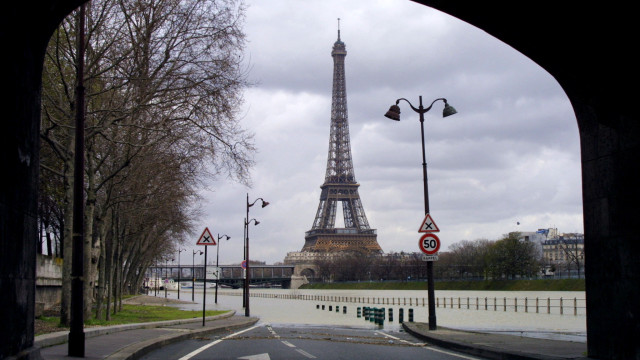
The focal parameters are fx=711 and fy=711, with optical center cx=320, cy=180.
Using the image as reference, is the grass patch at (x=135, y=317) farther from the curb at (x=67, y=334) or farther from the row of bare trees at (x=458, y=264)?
the row of bare trees at (x=458, y=264)

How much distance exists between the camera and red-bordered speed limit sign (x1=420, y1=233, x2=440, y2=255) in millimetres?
22375

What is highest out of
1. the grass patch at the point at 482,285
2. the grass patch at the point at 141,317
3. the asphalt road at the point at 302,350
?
the asphalt road at the point at 302,350

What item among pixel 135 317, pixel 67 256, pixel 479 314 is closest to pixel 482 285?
pixel 479 314

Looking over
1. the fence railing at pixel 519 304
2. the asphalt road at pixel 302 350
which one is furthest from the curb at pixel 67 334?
the fence railing at pixel 519 304

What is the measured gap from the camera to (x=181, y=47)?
23.8 m

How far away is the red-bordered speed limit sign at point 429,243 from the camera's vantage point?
22375mm

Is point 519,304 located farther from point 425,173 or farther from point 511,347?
point 511,347

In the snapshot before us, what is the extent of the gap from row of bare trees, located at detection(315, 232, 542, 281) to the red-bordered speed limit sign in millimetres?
86399

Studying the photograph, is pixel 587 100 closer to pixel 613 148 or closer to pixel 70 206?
pixel 613 148

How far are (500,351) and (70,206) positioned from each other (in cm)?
1507

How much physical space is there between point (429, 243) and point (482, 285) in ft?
314

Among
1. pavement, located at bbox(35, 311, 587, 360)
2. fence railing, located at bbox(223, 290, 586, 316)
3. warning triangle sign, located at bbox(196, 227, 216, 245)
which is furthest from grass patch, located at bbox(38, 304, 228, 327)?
fence railing, located at bbox(223, 290, 586, 316)

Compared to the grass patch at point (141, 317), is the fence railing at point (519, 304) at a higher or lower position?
lower

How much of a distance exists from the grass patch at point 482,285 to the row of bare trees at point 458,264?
5.58ft
